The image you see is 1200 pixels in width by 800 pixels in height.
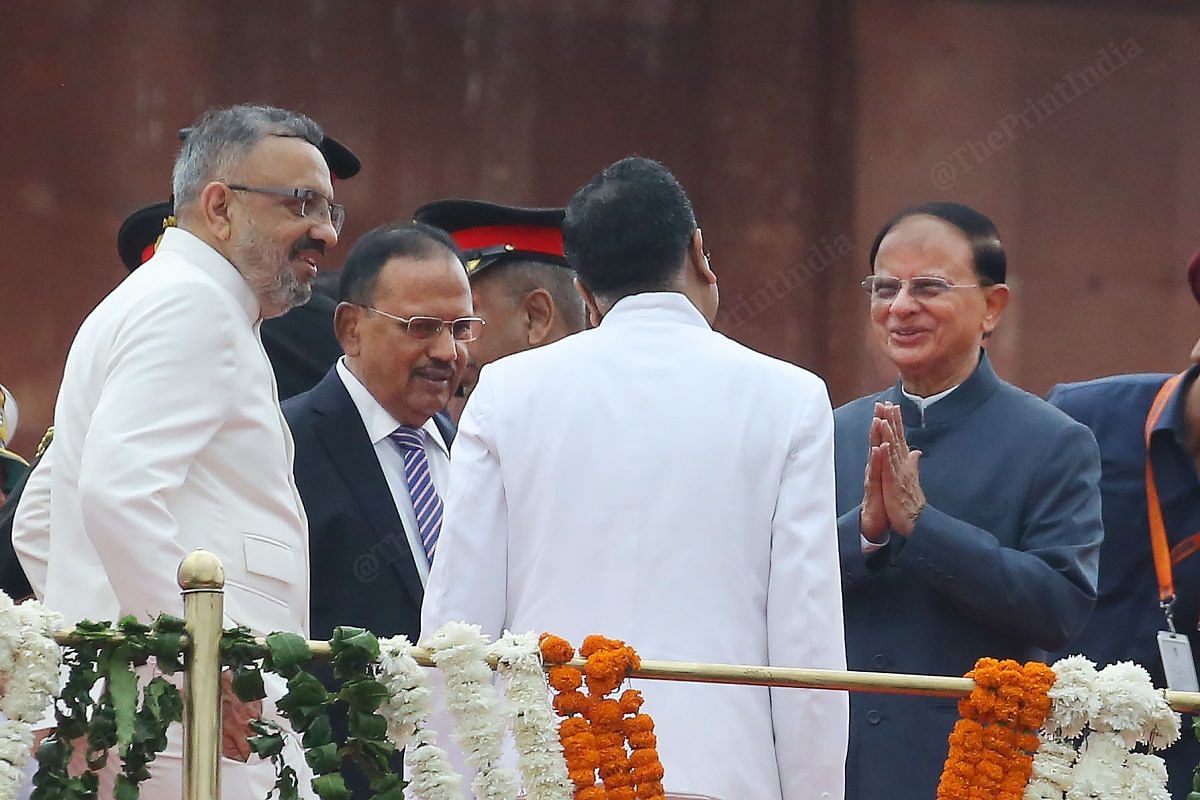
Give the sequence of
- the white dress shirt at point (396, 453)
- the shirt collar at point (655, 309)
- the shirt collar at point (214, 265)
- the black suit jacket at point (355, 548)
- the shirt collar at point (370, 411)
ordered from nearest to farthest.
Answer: the shirt collar at point (655, 309) → the shirt collar at point (214, 265) → the black suit jacket at point (355, 548) → the white dress shirt at point (396, 453) → the shirt collar at point (370, 411)

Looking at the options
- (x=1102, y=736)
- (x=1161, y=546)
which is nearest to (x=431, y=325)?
(x=1161, y=546)

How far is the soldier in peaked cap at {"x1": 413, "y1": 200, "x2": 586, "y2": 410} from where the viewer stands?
5148mm

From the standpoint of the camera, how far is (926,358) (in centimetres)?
419

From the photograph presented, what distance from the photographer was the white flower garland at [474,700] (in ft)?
9.95

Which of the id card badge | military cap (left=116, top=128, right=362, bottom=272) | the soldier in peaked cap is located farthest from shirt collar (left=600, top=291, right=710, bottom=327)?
military cap (left=116, top=128, right=362, bottom=272)

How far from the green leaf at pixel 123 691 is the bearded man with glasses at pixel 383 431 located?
46.9 inches

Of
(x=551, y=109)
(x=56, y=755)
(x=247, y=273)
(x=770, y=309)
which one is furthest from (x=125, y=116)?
(x=56, y=755)

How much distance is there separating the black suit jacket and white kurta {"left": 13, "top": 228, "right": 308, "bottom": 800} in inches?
21.2

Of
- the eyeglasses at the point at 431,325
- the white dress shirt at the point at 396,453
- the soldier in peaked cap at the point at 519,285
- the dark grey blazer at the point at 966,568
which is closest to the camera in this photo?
the dark grey blazer at the point at 966,568

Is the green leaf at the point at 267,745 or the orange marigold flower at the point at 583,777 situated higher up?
the green leaf at the point at 267,745

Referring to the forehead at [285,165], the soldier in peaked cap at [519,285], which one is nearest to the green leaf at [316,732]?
the forehead at [285,165]

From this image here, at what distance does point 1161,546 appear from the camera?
172 inches

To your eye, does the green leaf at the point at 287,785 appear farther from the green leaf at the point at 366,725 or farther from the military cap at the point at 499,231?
the military cap at the point at 499,231

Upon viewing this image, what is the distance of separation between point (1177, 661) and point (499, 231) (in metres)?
2.05
